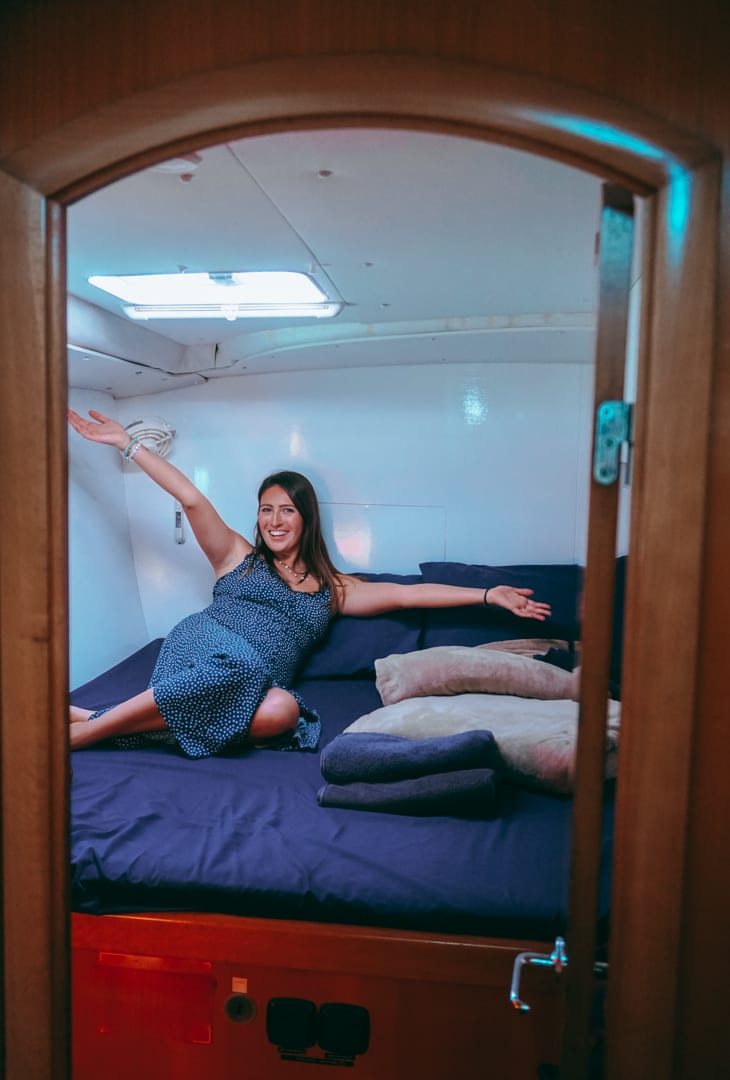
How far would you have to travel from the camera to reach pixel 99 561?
3.39 metres

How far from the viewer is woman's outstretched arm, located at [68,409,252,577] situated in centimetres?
290

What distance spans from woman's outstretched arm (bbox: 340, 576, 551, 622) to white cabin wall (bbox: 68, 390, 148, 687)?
3.52ft

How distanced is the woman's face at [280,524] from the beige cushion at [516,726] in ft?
3.36

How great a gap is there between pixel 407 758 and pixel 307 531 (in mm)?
1477

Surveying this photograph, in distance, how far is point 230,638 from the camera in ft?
8.13

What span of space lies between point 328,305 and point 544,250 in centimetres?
86

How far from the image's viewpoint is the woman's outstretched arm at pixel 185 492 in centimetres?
290

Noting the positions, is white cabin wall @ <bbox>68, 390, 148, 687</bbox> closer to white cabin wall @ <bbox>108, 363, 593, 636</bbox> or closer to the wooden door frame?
white cabin wall @ <bbox>108, 363, 593, 636</bbox>

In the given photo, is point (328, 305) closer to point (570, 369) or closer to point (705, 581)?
point (570, 369)

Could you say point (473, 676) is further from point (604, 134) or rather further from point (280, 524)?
point (604, 134)

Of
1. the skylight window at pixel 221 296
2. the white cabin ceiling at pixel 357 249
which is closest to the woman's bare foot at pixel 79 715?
the white cabin ceiling at pixel 357 249

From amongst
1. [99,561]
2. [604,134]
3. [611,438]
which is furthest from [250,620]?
[604,134]

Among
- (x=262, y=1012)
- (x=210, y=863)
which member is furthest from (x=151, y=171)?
(x=262, y=1012)

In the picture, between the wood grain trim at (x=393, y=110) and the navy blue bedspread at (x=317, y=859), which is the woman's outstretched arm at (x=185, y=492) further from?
the wood grain trim at (x=393, y=110)
